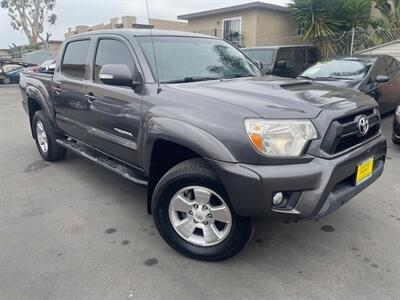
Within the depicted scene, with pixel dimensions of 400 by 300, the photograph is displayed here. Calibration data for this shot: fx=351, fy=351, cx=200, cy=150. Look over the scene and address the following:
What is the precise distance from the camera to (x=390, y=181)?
4398 mm

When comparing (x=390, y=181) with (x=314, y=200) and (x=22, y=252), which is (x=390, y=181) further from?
(x=22, y=252)

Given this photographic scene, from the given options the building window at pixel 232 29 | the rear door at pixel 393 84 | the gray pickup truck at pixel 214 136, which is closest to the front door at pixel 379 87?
the rear door at pixel 393 84

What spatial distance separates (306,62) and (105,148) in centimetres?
851

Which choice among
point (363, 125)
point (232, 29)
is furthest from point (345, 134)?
point (232, 29)

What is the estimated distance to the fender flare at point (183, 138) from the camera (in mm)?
2400

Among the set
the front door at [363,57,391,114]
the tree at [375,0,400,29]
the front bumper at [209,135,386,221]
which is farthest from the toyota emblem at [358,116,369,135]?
the tree at [375,0,400,29]

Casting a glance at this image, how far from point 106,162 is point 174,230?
130cm

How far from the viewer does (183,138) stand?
2580 mm

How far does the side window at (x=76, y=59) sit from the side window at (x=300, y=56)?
24.1 ft

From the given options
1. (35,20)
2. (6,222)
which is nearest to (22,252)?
(6,222)

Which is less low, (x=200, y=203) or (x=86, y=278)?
(x=200, y=203)

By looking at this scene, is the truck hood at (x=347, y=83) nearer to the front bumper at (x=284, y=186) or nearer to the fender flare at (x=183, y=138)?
the front bumper at (x=284, y=186)

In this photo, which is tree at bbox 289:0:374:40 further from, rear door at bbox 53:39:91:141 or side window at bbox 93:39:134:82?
side window at bbox 93:39:134:82

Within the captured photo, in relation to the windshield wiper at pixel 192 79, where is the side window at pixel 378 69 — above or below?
below
